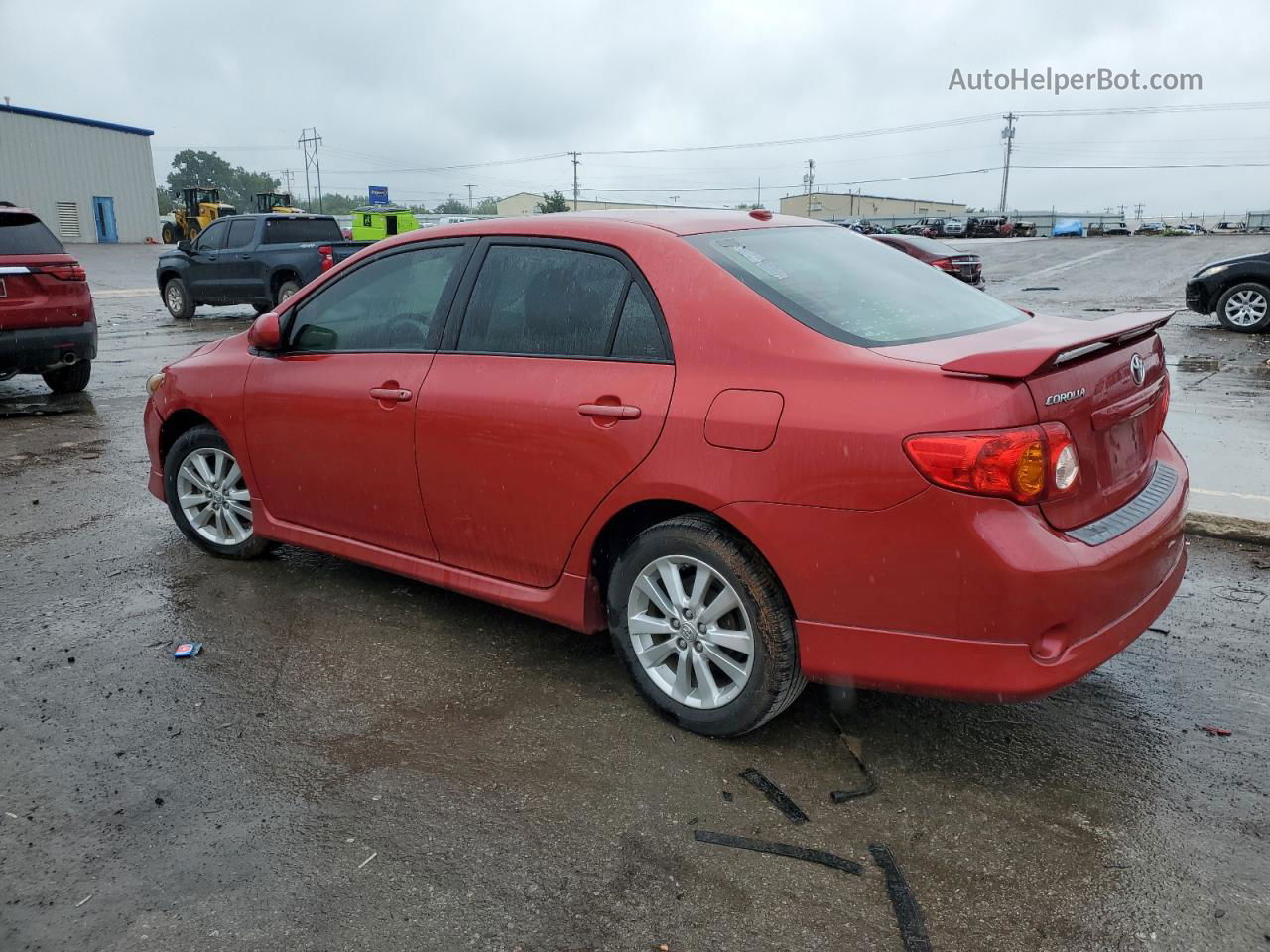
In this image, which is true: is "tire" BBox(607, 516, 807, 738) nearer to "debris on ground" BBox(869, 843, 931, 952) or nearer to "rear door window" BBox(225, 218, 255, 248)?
"debris on ground" BBox(869, 843, 931, 952)

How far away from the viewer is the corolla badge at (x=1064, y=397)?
2753 millimetres

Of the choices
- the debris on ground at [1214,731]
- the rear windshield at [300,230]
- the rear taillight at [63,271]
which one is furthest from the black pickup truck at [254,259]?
the debris on ground at [1214,731]

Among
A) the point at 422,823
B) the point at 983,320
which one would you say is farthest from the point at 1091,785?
the point at 422,823

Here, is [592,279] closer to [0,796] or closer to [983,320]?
[983,320]

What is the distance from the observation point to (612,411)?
3318mm

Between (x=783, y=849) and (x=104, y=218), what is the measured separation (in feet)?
195

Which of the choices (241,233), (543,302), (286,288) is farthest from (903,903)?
(241,233)

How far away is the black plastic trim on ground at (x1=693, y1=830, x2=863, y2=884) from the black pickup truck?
50.0 feet

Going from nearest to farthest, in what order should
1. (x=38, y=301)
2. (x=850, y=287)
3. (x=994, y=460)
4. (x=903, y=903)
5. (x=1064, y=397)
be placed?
(x=903, y=903) → (x=994, y=460) → (x=1064, y=397) → (x=850, y=287) → (x=38, y=301)

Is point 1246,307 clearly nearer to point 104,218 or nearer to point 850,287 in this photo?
point 850,287

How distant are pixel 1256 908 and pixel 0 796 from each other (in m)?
3.50

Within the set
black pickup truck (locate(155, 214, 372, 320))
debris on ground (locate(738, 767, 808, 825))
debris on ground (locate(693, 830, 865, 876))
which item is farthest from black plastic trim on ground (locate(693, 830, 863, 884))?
black pickup truck (locate(155, 214, 372, 320))

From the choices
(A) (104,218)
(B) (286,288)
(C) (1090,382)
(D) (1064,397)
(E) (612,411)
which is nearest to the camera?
(D) (1064,397)

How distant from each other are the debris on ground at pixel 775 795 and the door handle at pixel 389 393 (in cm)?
193
